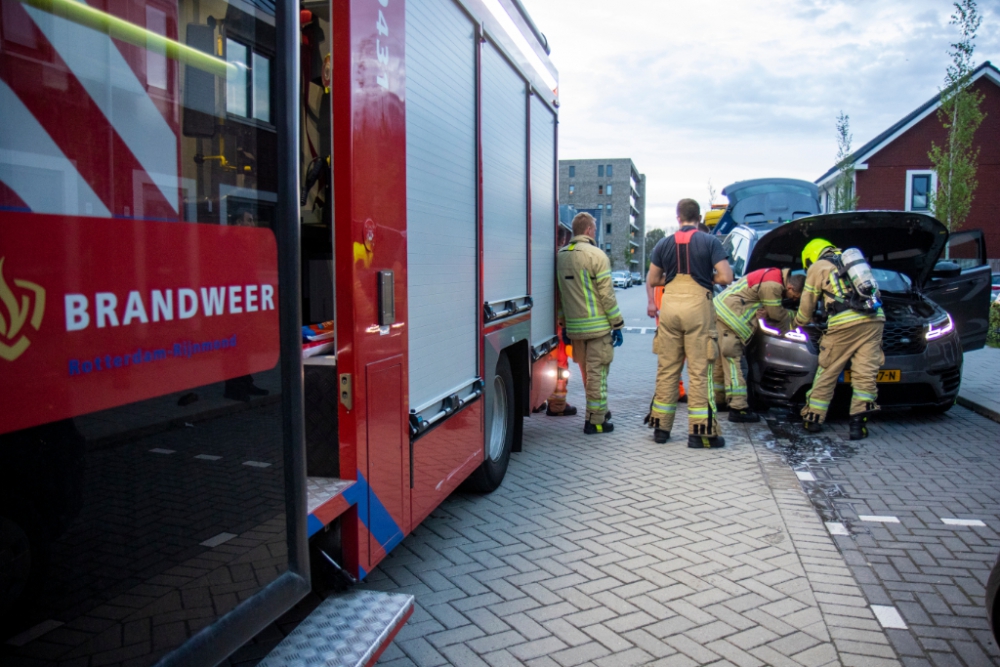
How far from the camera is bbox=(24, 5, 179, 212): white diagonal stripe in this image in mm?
1466

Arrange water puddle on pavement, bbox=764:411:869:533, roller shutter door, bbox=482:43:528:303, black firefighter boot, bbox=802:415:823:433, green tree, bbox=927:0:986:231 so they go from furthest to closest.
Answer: green tree, bbox=927:0:986:231
black firefighter boot, bbox=802:415:823:433
water puddle on pavement, bbox=764:411:869:533
roller shutter door, bbox=482:43:528:303

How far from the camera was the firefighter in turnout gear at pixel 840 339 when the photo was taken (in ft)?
21.3

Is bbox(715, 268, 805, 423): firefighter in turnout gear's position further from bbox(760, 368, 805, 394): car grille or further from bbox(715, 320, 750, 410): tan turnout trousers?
bbox(760, 368, 805, 394): car grille

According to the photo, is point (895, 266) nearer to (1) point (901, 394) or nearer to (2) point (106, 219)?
(1) point (901, 394)

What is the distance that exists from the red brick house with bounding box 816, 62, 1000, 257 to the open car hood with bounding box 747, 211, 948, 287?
975 inches

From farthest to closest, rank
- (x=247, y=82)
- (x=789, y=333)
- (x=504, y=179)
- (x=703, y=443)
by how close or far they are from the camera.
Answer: (x=789, y=333)
(x=703, y=443)
(x=504, y=179)
(x=247, y=82)

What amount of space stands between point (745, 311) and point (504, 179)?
11.1 feet

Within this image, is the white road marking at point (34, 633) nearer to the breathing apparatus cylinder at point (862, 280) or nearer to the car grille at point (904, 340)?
the breathing apparatus cylinder at point (862, 280)

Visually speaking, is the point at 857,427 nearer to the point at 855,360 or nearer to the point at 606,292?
the point at 855,360

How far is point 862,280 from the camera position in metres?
6.32

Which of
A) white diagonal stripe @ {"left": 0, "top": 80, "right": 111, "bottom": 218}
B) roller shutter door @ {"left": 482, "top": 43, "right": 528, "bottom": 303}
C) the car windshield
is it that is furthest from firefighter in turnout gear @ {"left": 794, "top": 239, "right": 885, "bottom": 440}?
white diagonal stripe @ {"left": 0, "top": 80, "right": 111, "bottom": 218}

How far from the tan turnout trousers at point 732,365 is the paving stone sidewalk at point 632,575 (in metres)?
1.72

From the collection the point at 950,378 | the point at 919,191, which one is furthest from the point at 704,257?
the point at 919,191

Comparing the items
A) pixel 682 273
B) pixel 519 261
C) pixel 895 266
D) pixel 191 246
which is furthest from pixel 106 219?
pixel 895 266
